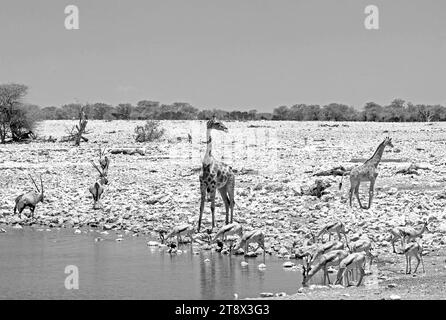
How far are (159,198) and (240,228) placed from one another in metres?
5.20

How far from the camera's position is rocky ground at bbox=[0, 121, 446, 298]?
1495cm

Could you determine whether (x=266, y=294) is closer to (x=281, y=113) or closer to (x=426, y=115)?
(x=426, y=115)

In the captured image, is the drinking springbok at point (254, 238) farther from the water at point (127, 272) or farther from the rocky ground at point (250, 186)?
the rocky ground at point (250, 186)

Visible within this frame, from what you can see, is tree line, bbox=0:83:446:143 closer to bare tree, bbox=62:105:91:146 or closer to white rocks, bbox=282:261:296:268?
bare tree, bbox=62:105:91:146

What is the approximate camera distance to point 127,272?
39.7 feet

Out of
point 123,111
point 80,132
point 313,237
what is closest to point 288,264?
point 313,237

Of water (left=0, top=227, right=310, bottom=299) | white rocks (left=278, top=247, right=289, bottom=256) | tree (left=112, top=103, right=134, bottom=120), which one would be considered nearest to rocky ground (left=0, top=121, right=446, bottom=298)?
white rocks (left=278, top=247, right=289, bottom=256)

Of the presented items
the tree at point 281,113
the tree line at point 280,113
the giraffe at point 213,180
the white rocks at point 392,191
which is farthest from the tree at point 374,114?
the giraffe at point 213,180

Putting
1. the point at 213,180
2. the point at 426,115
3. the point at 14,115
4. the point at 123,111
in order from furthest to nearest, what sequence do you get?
the point at 123,111 < the point at 426,115 < the point at 14,115 < the point at 213,180

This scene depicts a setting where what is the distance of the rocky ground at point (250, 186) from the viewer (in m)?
14.9

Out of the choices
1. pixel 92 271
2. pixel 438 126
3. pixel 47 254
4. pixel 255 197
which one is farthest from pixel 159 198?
pixel 438 126

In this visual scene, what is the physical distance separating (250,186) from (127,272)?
780 centimetres

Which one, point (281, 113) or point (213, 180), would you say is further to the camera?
point (281, 113)
